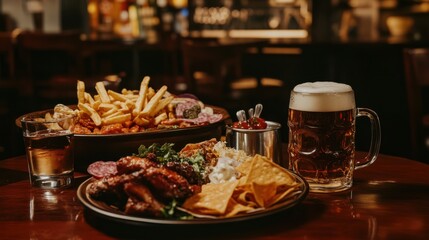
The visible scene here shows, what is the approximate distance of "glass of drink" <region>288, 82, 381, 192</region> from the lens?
1.47 meters

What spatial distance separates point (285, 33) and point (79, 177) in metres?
7.63

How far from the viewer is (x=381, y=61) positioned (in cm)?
597

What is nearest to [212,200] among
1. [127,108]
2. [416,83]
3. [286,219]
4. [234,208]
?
[234,208]

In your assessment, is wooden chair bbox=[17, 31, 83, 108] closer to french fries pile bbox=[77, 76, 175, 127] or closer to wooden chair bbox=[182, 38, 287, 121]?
wooden chair bbox=[182, 38, 287, 121]

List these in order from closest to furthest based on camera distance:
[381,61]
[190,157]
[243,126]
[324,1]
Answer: [190,157] → [243,126] → [381,61] → [324,1]

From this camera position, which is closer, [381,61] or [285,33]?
[381,61]

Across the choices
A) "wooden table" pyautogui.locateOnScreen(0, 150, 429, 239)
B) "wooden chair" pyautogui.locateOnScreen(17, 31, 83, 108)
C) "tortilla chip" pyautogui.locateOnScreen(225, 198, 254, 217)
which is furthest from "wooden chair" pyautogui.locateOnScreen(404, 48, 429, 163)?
"wooden chair" pyautogui.locateOnScreen(17, 31, 83, 108)

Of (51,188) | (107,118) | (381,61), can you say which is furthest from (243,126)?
(381,61)

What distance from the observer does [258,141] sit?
1.63 m

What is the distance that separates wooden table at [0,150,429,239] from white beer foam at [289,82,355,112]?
219mm

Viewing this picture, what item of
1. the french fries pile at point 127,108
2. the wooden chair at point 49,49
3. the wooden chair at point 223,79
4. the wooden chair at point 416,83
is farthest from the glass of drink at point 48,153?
the wooden chair at point 49,49

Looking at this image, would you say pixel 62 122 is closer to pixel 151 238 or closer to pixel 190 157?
pixel 190 157

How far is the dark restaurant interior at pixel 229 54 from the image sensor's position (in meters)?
4.84

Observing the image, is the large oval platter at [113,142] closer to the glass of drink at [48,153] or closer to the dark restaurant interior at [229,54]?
the glass of drink at [48,153]
